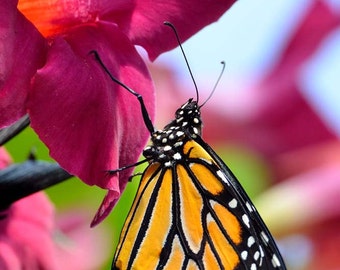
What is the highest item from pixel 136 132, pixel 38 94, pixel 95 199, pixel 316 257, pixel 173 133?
pixel 38 94

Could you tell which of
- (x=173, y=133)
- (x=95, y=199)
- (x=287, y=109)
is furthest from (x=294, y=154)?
(x=173, y=133)

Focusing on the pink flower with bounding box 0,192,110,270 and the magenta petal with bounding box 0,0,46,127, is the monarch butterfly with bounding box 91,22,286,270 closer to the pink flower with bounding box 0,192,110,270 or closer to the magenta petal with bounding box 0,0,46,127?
the pink flower with bounding box 0,192,110,270

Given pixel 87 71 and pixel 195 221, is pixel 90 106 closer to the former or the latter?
pixel 87 71

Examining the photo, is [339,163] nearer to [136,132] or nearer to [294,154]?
[294,154]

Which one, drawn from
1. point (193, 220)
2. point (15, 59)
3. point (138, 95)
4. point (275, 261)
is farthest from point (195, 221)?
point (15, 59)

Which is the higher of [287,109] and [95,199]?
[95,199]

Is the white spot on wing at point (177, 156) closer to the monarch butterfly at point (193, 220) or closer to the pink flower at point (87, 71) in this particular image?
the monarch butterfly at point (193, 220)

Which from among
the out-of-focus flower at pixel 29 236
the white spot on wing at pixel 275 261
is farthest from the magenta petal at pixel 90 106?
the white spot on wing at pixel 275 261
